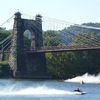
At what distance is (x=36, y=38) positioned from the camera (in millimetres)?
132750

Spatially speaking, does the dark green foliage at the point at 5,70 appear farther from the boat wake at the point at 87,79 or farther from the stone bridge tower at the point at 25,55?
the boat wake at the point at 87,79

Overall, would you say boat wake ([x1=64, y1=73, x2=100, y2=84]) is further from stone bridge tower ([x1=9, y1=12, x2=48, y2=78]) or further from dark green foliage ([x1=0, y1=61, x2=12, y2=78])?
dark green foliage ([x1=0, y1=61, x2=12, y2=78])

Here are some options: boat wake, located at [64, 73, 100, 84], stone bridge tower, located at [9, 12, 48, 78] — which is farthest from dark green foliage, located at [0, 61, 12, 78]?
boat wake, located at [64, 73, 100, 84]

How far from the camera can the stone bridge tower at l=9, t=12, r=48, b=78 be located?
419ft

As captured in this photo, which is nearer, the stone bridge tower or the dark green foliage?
the dark green foliage

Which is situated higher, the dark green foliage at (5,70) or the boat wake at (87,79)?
the dark green foliage at (5,70)

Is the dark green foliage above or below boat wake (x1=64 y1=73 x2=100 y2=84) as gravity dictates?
above

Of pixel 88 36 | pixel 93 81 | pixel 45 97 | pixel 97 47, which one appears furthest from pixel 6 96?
pixel 88 36

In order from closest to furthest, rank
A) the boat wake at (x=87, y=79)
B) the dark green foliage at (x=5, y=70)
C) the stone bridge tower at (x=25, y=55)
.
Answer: the boat wake at (x=87, y=79) < the dark green foliage at (x=5, y=70) < the stone bridge tower at (x=25, y=55)

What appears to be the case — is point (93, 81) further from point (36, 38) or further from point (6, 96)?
point (6, 96)

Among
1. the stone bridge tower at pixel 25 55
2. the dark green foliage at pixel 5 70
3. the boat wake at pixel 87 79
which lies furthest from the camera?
the stone bridge tower at pixel 25 55

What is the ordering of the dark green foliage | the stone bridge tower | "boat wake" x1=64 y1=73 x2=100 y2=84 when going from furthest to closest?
1. the stone bridge tower
2. the dark green foliage
3. "boat wake" x1=64 y1=73 x2=100 y2=84

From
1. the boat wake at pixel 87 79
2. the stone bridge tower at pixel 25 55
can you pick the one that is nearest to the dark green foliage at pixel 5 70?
the stone bridge tower at pixel 25 55

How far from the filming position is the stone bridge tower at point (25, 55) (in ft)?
419
